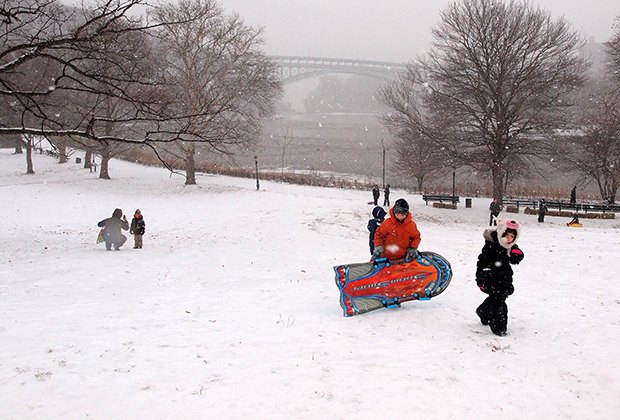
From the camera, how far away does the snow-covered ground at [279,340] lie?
4750mm

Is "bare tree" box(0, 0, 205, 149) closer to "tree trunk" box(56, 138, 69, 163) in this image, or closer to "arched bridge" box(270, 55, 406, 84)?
"tree trunk" box(56, 138, 69, 163)

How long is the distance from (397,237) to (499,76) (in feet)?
68.1

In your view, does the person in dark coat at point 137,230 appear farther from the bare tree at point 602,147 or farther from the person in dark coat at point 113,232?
A: the bare tree at point 602,147

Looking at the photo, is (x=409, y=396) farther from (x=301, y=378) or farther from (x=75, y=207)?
(x=75, y=207)

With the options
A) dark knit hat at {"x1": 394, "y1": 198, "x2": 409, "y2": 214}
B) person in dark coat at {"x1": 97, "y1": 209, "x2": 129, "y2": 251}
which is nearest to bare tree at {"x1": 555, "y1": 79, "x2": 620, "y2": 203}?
dark knit hat at {"x1": 394, "y1": 198, "x2": 409, "y2": 214}

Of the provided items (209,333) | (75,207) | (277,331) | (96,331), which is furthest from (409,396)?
(75,207)

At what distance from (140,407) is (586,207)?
92.5 ft

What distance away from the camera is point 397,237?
7.63 m

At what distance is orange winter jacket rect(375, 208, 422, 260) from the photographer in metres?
7.59

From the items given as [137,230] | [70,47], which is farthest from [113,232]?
[70,47]

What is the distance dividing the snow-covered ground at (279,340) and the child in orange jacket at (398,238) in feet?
3.34

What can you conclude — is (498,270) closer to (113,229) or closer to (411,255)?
(411,255)

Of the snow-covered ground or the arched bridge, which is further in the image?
the arched bridge

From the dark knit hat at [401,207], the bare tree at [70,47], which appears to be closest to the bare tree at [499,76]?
the bare tree at [70,47]
